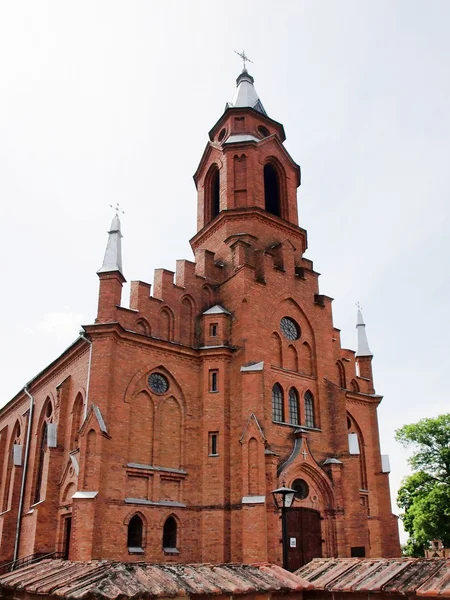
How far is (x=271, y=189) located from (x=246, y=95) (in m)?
6.85

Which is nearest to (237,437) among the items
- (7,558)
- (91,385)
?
(91,385)

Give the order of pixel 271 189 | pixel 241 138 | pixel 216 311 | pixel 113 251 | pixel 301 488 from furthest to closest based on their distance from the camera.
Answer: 1. pixel 271 189
2. pixel 241 138
3. pixel 216 311
4. pixel 113 251
5. pixel 301 488

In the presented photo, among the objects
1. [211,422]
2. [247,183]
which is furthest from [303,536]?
[247,183]

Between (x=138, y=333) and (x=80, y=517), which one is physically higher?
(x=138, y=333)

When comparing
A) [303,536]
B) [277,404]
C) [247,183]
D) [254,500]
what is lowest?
[303,536]

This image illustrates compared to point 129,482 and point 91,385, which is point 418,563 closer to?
point 129,482

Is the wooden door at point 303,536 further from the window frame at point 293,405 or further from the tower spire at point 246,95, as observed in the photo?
the tower spire at point 246,95

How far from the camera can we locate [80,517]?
66.3 ft

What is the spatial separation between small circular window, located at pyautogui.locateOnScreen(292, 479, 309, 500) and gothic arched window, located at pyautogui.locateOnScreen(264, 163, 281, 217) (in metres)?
15.3

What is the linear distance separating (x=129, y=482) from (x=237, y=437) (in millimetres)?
4802

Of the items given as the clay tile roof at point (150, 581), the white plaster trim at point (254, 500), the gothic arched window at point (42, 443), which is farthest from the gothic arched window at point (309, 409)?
the clay tile roof at point (150, 581)

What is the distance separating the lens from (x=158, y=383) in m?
24.8

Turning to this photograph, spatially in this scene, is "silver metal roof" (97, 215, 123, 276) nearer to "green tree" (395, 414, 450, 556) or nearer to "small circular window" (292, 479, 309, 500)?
"small circular window" (292, 479, 309, 500)

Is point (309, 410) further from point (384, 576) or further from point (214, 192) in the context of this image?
point (214, 192)
